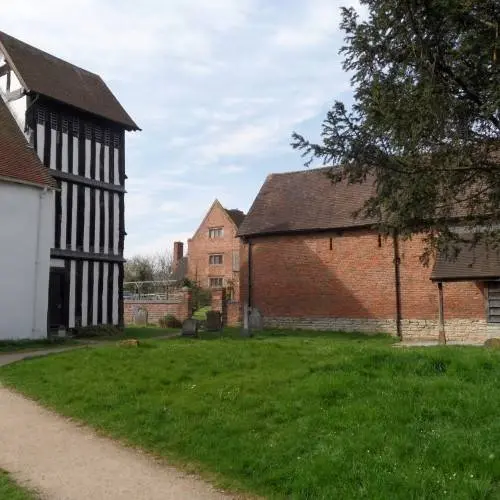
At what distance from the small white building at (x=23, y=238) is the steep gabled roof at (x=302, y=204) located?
11.2 m

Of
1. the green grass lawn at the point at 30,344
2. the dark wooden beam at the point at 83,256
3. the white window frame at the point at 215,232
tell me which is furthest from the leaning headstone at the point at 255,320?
the white window frame at the point at 215,232

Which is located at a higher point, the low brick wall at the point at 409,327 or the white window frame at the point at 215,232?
the white window frame at the point at 215,232

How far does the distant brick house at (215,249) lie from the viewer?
2008 inches

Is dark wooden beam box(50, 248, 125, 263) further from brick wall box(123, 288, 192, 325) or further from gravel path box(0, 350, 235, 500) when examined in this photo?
gravel path box(0, 350, 235, 500)

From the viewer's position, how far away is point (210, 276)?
52.2 meters

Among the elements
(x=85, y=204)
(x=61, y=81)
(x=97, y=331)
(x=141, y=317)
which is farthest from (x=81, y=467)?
(x=141, y=317)

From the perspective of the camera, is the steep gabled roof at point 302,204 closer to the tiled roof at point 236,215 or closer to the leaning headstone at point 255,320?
the leaning headstone at point 255,320

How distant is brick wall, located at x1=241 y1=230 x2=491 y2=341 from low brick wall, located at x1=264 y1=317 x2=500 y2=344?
0.04 meters

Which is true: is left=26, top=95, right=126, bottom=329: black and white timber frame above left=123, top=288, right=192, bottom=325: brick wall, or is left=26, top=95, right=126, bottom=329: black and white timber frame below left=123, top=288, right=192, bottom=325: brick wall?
above

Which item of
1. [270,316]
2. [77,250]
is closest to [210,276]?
[270,316]

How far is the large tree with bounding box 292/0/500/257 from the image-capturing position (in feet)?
27.8

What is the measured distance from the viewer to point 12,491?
5.16 metres

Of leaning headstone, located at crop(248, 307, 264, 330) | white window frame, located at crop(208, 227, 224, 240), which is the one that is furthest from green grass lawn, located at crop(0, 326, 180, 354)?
white window frame, located at crop(208, 227, 224, 240)

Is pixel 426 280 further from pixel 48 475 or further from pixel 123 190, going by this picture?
pixel 48 475
